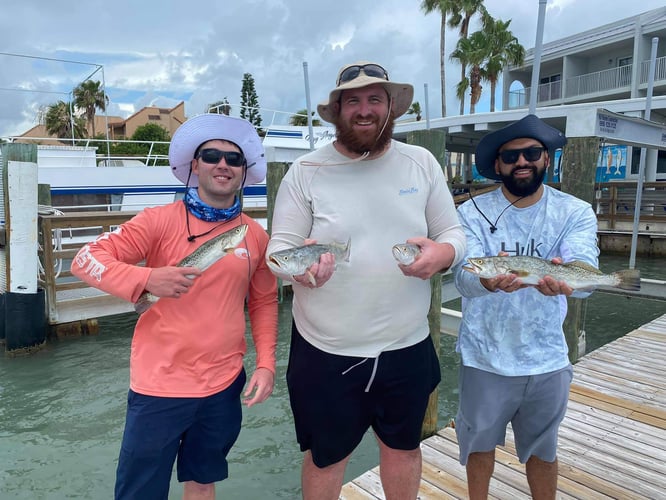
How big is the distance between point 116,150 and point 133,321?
40.6m

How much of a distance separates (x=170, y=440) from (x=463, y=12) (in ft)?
115

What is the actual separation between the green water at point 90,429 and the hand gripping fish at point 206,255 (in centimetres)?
282

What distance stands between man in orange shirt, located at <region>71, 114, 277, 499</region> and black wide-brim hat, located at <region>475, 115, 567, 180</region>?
4.33 ft

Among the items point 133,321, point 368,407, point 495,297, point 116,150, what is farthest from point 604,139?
point 116,150

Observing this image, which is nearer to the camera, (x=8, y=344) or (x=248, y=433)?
(x=248, y=433)

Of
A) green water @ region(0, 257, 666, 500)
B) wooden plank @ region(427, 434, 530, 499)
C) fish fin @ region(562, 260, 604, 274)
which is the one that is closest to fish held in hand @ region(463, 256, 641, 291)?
fish fin @ region(562, 260, 604, 274)

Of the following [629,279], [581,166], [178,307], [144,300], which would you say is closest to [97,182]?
[581,166]

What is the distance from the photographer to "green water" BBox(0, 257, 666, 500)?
14.3 feet

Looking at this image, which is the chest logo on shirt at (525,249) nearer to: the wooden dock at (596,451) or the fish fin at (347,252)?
the fish fin at (347,252)

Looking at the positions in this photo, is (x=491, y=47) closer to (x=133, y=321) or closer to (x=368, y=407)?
(x=133, y=321)

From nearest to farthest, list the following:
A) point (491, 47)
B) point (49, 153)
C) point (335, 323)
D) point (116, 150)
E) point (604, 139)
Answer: point (335, 323) → point (604, 139) → point (49, 153) → point (491, 47) → point (116, 150)

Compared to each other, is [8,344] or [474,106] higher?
[474,106]

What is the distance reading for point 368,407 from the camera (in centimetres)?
245

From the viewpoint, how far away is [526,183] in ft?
8.38
